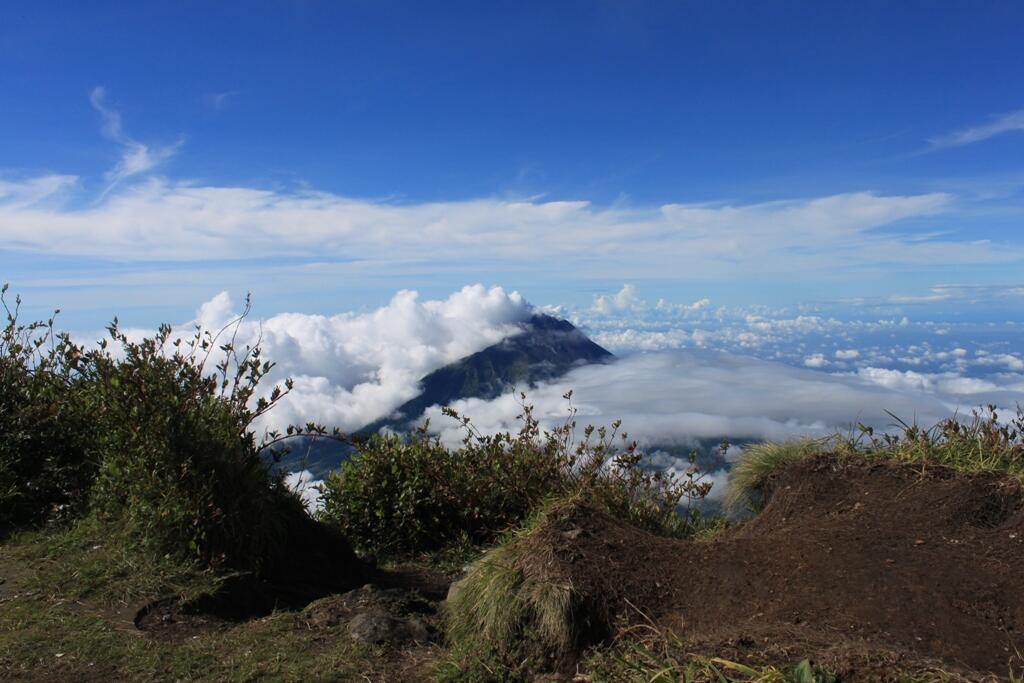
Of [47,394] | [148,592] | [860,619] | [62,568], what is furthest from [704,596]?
[47,394]

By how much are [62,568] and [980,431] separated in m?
8.27

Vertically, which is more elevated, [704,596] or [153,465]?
[153,465]

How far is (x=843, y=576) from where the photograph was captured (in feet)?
14.5

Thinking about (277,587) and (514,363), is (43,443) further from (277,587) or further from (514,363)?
(514,363)

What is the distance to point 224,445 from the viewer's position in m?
6.32

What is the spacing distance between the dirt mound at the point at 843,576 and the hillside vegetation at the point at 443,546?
0.06ft

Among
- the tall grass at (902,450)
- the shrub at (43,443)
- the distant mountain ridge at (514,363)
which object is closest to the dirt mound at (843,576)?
the tall grass at (902,450)

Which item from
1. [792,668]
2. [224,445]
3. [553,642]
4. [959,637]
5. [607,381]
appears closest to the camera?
[792,668]

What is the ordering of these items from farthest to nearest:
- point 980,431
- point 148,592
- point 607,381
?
point 607,381, point 980,431, point 148,592

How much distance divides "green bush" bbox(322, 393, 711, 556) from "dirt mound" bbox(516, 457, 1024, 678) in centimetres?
241

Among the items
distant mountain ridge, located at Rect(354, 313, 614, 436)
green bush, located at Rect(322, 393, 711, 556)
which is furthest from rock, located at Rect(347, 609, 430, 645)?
distant mountain ridge, located at Rect(354, 313, 614, 436)

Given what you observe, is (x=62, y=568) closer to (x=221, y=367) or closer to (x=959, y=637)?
(x=221, y=367)

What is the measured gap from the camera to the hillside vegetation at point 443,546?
4.19 m

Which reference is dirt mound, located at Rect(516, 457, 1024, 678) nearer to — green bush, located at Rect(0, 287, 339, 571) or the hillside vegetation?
the hillside vegetation
